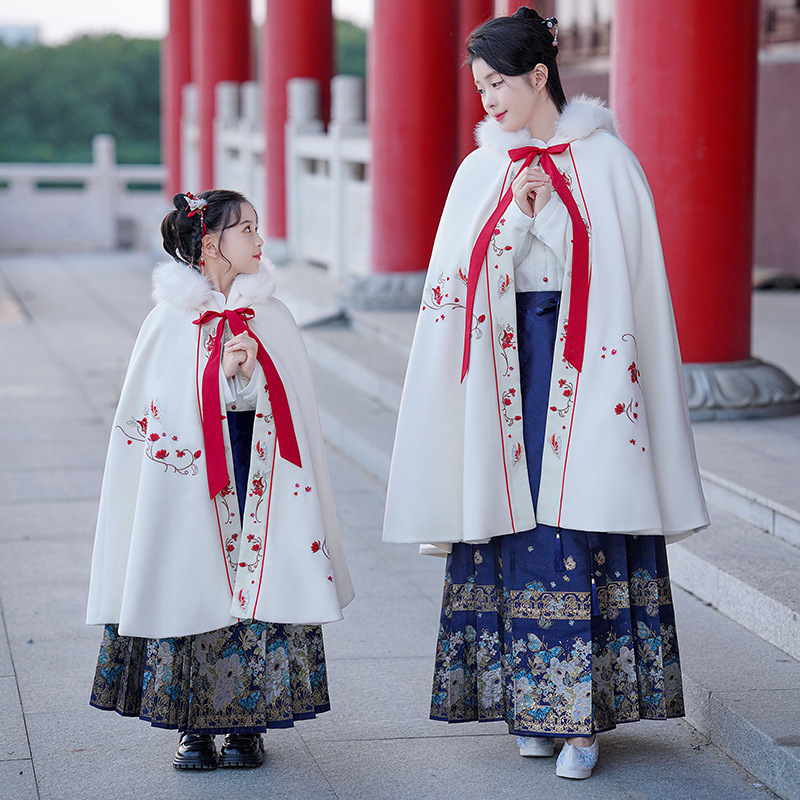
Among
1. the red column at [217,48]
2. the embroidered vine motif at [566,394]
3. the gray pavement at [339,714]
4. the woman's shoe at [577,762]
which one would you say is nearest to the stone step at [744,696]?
the gray pavement at [339,714]

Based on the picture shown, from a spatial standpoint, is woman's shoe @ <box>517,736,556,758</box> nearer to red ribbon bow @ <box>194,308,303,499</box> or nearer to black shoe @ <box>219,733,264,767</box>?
black shoe @ <box>219,733,264,767</box>

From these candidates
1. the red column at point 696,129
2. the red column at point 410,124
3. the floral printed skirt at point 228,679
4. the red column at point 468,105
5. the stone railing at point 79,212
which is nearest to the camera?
the floral printed skirt at point 228,679

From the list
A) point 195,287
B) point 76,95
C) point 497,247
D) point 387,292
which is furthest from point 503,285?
point 76,95

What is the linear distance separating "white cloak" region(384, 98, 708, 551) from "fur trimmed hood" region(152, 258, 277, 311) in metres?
0.35

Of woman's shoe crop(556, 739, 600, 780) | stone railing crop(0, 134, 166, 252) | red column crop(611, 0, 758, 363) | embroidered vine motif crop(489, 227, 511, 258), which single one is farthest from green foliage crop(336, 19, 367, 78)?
woman's shoe crop(556, 739, 600, 780)

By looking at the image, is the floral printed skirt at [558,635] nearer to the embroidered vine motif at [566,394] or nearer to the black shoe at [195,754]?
the embroidered vine motif at [566,394]

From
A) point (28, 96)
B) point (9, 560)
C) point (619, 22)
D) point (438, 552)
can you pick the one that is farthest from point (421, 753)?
point (28, 96)

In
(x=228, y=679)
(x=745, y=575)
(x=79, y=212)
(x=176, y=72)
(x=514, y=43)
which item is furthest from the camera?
(x=79, y=212)

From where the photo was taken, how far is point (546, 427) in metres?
2.72

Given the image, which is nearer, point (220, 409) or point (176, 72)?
point (220, 409)

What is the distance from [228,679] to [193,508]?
37 centimetres

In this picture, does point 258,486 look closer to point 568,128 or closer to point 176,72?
point 568,128

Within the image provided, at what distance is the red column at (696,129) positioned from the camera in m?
4.93

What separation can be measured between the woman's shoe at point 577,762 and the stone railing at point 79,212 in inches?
644
